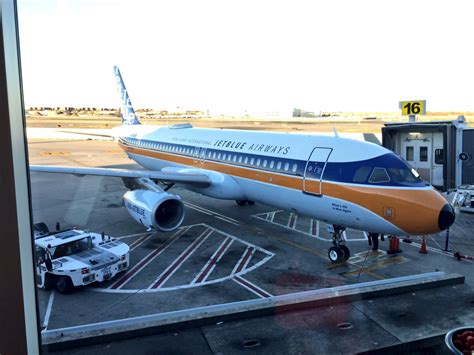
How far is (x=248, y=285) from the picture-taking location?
9375 mm

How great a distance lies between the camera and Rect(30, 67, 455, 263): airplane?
9.12m

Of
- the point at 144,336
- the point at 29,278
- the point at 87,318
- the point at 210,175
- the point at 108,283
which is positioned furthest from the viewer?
the point at 210,175

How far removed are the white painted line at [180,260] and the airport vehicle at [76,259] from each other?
90 centimetres

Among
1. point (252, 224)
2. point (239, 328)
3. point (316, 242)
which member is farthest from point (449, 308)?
point (252, 224)

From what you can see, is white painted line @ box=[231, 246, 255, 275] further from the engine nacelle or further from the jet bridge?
the jet bridge

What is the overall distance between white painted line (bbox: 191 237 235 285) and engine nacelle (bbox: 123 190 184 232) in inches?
55.4

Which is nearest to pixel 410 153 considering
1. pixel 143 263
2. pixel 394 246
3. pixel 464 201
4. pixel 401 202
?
pixel 464 201

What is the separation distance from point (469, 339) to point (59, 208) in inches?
554

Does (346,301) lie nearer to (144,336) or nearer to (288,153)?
(144,336)

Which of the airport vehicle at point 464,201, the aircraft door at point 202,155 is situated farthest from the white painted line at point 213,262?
the airport vehicle at point 464,201

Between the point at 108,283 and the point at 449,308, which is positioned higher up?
the point at 449,308

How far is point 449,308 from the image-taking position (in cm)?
607

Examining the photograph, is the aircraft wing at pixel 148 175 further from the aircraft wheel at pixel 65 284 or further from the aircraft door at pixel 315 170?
the aircraft wheel at pixel 65 284

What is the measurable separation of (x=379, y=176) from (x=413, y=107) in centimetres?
660
